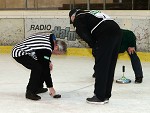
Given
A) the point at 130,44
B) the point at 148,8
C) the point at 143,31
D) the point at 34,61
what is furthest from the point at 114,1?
the point at 34,61

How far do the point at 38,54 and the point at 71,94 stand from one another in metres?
0.75

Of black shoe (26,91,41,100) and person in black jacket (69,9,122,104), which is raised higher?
person in black jacket (69,9,122,104)

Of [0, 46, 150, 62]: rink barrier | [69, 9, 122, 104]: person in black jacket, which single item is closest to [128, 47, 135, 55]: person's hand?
[69, 9, 122, 104]: person in black jacket

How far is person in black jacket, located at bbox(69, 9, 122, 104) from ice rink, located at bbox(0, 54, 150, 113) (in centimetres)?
32

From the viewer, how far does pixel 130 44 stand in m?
5.04

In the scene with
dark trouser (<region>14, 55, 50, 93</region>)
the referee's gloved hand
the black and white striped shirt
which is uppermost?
the black and white striped shirt

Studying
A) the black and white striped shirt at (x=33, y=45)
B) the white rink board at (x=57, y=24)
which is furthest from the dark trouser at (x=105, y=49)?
the white rink board at (x=57, y=24)

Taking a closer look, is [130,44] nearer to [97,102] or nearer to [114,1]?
[97,102]

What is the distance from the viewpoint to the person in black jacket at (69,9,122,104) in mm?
3744

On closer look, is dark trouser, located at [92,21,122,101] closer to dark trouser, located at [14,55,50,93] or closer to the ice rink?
the ice rink

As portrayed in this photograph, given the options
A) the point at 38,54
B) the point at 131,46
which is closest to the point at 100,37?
the point at 38,54

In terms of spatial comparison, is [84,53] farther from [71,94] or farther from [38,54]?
[38,54]

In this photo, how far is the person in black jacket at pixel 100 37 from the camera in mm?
3744

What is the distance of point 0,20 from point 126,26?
3343 millimetres
